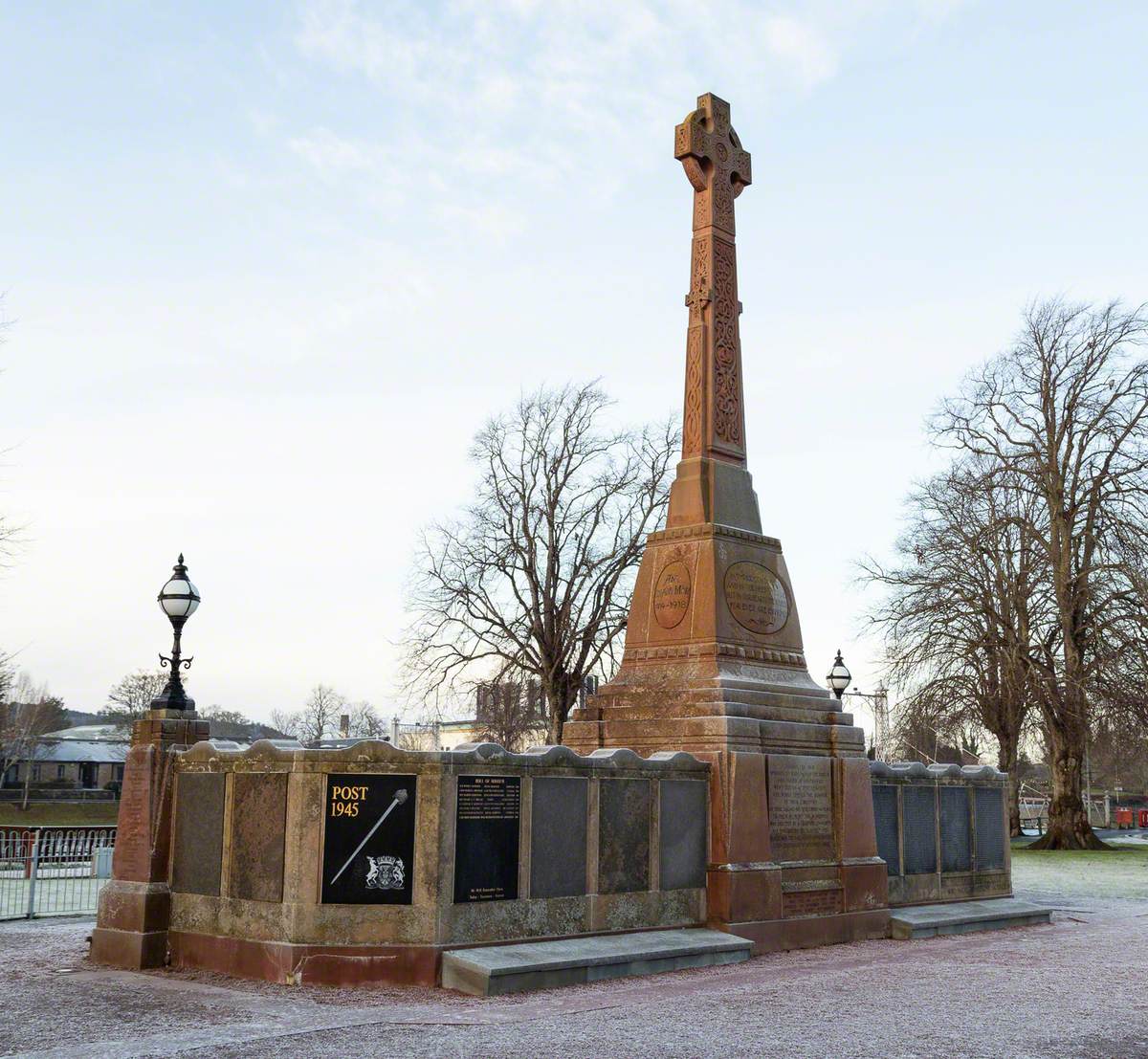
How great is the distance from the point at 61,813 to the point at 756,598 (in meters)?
62.9

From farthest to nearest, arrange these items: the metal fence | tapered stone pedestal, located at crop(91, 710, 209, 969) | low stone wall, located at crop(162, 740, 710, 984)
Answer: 1. the metal fence
2. tapered stone pedestal, located at crop(91, 710, 209, 969)
3. low stone wall, located at crop(162, 740, 710, 984)

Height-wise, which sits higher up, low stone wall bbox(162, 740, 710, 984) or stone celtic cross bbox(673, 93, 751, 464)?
stone celtic cross bbox(673, 93, 751, 464)

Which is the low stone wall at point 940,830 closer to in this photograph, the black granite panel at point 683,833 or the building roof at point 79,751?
the black granite panel at point 683,833

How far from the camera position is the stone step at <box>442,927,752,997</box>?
10.6 metres

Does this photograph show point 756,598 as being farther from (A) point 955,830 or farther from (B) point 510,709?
(B) point 510,709

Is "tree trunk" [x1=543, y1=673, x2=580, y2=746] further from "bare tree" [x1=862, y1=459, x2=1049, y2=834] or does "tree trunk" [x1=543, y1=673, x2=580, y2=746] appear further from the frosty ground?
the frosty ground

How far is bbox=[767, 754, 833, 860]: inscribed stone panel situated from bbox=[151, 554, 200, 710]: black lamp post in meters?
6.46

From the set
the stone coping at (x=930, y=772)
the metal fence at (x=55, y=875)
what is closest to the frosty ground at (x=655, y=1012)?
the stone coping at (x=930, y=772)

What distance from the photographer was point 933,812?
16703 mm

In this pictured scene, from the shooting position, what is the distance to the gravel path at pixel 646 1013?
8398 millimetres

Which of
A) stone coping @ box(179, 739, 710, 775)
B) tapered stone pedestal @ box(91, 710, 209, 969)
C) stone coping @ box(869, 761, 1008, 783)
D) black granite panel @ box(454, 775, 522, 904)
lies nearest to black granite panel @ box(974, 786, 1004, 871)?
stone coping @ box(869, 761, 1008, 783)

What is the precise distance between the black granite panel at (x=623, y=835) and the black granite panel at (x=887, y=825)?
4.00 m

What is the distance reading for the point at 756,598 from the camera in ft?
49.6

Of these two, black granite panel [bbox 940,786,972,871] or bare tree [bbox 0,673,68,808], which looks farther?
bare tree [bbox 0,673,68,808]
